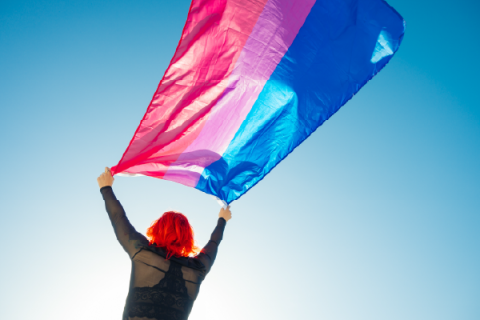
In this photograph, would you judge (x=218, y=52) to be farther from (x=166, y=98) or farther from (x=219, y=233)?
(x=219, y=233)

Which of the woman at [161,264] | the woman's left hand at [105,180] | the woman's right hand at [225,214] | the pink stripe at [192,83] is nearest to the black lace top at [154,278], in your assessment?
the woman at [161,264]

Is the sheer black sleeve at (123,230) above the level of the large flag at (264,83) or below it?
below

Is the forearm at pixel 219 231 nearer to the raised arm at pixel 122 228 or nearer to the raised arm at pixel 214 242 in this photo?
the raised arm at pixel 214 242

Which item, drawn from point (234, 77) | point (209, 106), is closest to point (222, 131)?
point (209, 106)

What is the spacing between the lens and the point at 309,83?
13.4 ft

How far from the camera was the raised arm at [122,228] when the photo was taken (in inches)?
95.3

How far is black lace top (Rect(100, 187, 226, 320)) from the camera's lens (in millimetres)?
2291

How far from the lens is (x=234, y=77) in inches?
157

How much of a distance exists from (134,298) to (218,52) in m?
2.82

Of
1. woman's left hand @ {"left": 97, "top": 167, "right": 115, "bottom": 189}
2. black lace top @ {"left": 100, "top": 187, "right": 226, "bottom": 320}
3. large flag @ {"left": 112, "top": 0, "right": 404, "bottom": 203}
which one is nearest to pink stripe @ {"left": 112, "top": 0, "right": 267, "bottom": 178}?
large flag @ {"left": 112, "top": 0, "right": 404, "bottom": 203}

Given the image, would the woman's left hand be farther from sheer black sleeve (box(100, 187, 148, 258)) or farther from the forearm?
the forearm

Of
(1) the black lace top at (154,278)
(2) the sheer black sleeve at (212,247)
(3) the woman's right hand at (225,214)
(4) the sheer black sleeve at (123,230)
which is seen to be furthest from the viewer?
(3) the woman's right hand at (225,214)

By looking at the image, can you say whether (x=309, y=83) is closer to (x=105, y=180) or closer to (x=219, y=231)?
(x=219, y=231)

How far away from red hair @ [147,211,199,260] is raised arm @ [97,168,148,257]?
14 centimetres
